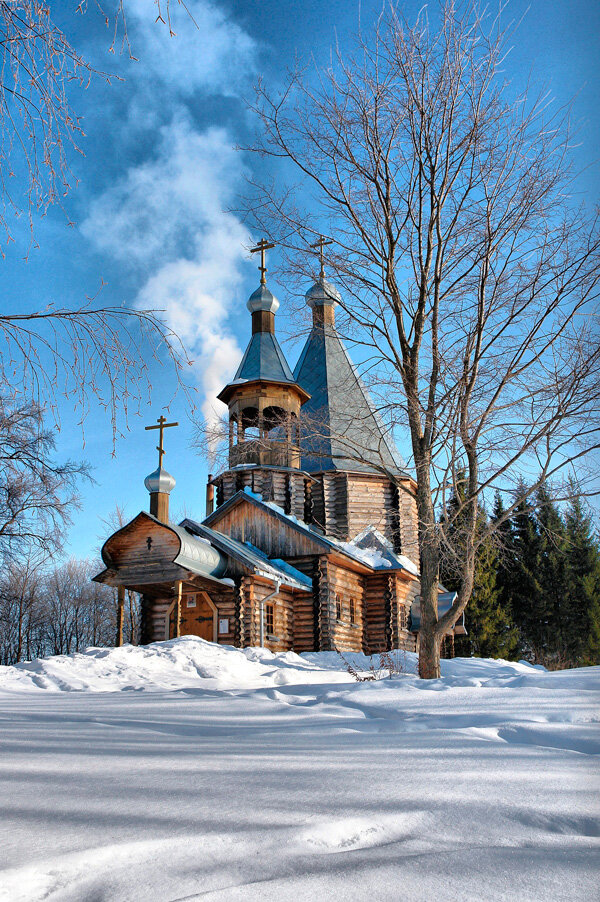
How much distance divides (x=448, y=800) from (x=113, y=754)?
1603 millimetres

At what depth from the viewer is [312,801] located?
206cm

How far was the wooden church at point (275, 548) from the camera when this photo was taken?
58.3 ft


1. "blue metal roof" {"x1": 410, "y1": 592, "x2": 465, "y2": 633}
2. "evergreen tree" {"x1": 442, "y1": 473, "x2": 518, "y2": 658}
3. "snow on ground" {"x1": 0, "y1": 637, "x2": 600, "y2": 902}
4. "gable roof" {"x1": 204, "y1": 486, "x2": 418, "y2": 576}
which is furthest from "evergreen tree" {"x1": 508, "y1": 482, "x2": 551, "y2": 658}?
"snow on ground" {"x1": 0, "y1": 637, "x2": 600, "y2": 902}

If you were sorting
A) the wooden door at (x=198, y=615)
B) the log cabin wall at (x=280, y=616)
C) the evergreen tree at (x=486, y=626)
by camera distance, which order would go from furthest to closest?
the evergreen tree at (x=486, y=626), the log cabin wall at (x=280, y=616), the wooden door at (x=198, y=615)

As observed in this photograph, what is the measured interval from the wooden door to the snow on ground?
14621 millimetres

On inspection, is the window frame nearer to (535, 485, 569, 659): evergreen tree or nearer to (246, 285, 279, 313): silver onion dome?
(246, 285, 279, 313): silver onion dome

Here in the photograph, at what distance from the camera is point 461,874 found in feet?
4.63

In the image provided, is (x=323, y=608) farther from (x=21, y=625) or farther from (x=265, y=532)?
(x=21, y=625)

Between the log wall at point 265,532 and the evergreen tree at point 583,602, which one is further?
the evergreen tree at point 583,602

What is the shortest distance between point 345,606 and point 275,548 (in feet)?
10.1

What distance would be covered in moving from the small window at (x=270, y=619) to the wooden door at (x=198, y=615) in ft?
5.47

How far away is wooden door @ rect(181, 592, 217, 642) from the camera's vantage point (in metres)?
19.0

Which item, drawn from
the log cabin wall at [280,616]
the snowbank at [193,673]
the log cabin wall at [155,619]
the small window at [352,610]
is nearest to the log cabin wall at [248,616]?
the log cabin wall at [280,616]

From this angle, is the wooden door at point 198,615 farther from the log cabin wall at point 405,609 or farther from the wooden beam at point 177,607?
the log cabin wall at point 405,609
